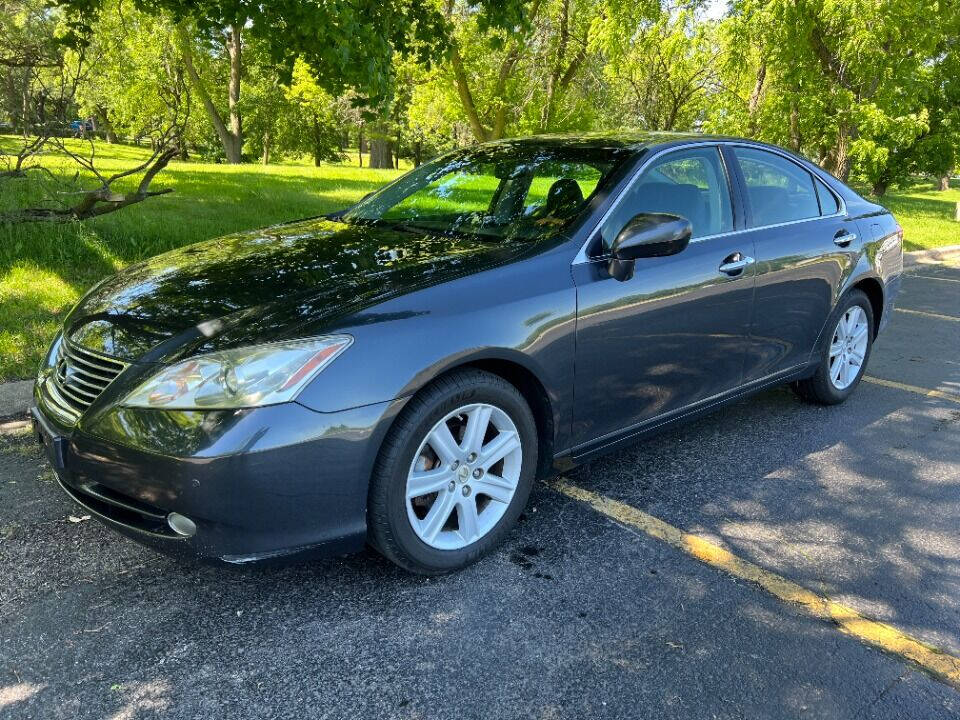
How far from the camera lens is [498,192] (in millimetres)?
3967

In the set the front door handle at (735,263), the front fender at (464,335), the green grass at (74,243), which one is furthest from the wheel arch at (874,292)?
the green grass at (74,243)

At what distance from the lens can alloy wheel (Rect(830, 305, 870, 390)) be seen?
4988mm

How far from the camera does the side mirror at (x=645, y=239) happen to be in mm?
3311

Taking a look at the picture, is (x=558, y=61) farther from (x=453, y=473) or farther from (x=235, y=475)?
(x=235, y=475)

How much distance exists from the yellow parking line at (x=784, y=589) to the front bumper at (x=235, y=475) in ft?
4.42

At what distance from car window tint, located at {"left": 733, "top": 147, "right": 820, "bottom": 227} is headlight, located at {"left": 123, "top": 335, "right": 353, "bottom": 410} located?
8.52 feet

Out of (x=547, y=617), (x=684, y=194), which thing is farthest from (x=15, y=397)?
(x=684, y=194)

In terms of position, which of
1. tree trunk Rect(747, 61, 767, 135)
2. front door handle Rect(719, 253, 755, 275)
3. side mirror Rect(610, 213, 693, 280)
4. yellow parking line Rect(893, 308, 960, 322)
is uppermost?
tree trunk Rect(747, 61, 767, 135)

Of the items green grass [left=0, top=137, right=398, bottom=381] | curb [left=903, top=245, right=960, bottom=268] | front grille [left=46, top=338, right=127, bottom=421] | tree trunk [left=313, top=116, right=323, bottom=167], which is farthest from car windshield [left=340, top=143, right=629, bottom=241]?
tree trunk [left=313, top=116, right=323, bottom=167]

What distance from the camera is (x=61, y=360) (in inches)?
122

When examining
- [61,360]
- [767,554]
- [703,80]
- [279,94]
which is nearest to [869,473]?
[767,554]

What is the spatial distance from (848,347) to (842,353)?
88 millimetres

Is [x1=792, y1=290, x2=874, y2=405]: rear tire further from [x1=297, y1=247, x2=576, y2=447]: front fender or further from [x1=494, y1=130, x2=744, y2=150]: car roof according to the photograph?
[x1=297, y1=247, x2=576, y2=447]: front fender

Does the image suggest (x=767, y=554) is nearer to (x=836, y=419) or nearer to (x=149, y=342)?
(x=836, y=419)
